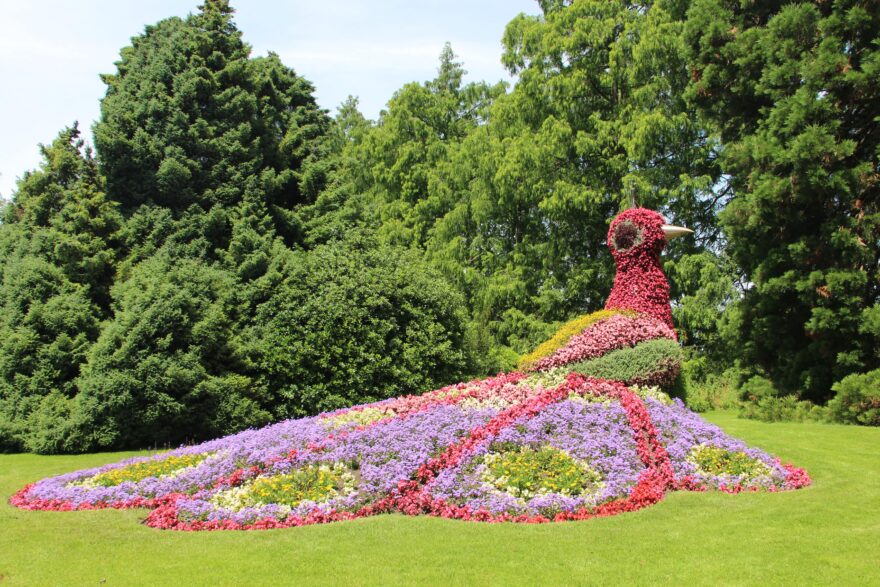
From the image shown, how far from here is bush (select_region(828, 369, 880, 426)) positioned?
13094 mm

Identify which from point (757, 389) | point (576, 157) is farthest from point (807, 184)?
point (576, 157)

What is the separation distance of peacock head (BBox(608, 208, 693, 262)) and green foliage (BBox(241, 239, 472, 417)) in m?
4.13

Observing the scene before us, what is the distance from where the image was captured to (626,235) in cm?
1470

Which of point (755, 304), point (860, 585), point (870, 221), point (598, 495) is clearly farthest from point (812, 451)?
point (755, 304)

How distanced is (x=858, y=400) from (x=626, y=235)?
5307 millimetres

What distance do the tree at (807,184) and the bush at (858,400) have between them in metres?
1.04

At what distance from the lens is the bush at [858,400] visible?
13.1 metres

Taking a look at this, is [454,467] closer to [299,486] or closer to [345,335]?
[299,486]

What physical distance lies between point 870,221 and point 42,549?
1518 centimetres

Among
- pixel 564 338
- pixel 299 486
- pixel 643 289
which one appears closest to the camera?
pixel 299 486

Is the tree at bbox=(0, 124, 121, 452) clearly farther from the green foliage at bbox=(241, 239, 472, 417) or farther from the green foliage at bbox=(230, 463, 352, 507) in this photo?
the green foliage at bbox=(230, 463, 352, 507)

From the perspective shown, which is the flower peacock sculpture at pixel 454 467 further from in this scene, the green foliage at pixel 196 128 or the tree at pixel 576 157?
the tree at pixel 576 157

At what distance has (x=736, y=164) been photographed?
54.3ft

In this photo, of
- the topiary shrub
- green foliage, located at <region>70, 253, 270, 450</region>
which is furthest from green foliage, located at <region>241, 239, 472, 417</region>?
the topiary shrub
